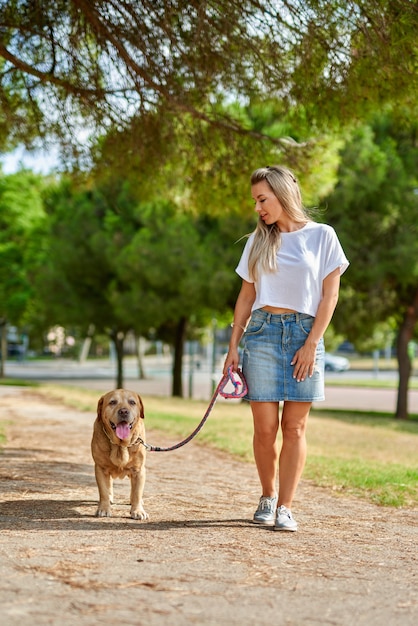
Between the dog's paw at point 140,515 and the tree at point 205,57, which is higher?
the tree at point 205,57

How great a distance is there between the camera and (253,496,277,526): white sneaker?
16.0 ft

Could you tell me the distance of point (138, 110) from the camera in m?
8.62

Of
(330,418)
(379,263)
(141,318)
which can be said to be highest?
(379,263)

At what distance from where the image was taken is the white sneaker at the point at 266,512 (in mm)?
4891

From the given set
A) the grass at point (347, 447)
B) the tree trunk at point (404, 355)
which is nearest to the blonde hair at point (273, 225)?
the grass at point (347, 447)

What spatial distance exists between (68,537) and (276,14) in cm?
497

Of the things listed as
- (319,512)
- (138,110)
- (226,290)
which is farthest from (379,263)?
(319,512)

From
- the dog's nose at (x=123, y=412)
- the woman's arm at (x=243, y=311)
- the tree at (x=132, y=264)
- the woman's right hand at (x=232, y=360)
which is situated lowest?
the dog's nose at (x=123, y=412)

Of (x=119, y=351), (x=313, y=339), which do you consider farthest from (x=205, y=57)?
(x=119, y=351)

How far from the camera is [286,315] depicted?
4.81m

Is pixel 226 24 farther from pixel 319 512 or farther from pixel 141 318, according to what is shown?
pixel 141 318

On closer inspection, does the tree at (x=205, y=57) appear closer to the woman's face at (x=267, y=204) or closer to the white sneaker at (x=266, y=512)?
the woman's face at (x=267, y=204)

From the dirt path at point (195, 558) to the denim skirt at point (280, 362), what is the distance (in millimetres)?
781

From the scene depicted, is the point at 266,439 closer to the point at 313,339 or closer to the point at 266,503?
the point at 266,503
